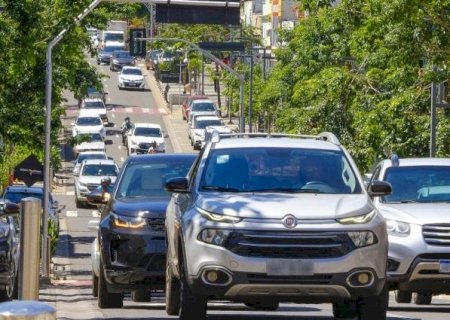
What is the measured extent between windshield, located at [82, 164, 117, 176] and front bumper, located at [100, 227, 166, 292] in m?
41.6

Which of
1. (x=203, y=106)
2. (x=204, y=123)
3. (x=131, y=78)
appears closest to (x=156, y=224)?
(x=204, y=123)

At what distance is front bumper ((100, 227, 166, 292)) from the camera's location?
17172 millimetres

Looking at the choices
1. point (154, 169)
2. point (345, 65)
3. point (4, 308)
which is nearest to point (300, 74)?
point (345, 65)

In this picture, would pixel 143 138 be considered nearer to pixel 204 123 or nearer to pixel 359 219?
pixel 204 123

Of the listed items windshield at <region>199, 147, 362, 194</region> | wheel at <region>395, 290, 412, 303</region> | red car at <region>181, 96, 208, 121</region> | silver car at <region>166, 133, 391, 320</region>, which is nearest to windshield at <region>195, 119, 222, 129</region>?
red car at <region>181, 96, 208, 121</region>

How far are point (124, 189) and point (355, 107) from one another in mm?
23132

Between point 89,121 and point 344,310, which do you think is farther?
point 89,121

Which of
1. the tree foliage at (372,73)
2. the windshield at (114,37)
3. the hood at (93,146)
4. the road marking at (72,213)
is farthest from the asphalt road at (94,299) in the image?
the windshield at (114,37)

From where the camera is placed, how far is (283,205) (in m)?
13.6

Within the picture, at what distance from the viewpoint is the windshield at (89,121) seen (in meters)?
80.2

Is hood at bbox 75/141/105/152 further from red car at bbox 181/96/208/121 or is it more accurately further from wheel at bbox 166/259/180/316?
wheel at bbox 166/259/180/316

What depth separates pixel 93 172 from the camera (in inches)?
2345

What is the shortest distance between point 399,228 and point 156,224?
300 centimetres

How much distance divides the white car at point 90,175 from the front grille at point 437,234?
1555 inches
